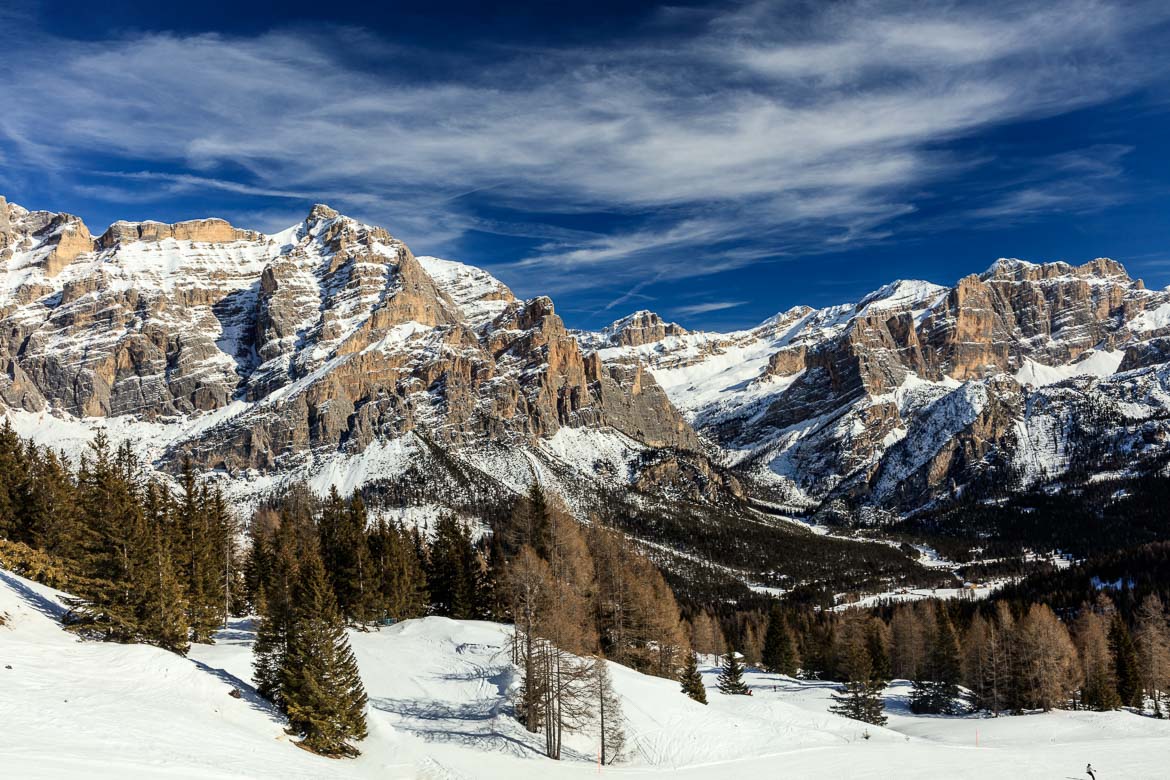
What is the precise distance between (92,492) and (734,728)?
43989 mm

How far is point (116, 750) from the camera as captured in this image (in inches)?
877

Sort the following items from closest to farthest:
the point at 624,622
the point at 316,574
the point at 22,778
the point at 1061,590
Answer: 1. the point at 22,778
2. the point at 316,574
3. the point at 624,622
4. the point at 1061,590

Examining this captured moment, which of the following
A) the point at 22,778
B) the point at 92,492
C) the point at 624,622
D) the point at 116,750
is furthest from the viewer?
the point at 624,622

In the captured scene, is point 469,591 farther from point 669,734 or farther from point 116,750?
point 116,750

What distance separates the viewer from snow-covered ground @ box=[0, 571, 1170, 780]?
23797mm

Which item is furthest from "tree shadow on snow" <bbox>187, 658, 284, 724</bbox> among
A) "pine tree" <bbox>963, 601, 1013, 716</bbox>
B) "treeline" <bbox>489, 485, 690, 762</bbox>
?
"pine tree" <bbox>963, 601, 1013, 716</bbox>

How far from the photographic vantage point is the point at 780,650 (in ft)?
349

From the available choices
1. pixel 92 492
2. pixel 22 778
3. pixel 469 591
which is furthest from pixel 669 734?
pixel 92 492

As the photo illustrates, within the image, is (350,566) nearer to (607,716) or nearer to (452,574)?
(452,574)

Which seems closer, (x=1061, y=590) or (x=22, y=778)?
(x=22, y=778)

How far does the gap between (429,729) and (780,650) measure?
7840 centimetres

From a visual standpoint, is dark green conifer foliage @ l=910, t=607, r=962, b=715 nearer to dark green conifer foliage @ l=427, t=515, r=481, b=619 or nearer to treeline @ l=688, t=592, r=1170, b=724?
treeline @ l=688, t=592, r=1170, b=724

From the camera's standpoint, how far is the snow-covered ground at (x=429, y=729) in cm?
2380

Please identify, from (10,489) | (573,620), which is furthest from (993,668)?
(10,489)
